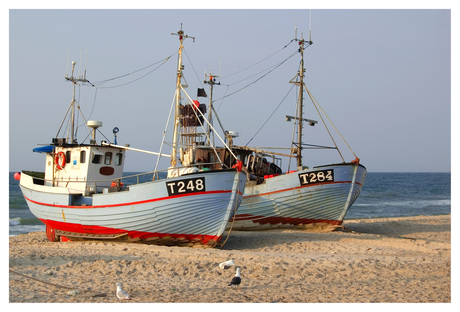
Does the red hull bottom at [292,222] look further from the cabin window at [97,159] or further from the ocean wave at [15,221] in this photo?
the ocean wave at [15,221]

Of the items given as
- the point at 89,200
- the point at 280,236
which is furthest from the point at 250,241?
the point at 89,200

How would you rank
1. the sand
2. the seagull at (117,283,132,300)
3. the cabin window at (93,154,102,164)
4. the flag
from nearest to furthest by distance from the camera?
the seagull at (117,283,132,300), the sand, the cabin window at (93,154,102,164), the flag

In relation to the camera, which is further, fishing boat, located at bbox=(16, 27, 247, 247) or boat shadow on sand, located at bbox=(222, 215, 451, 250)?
boat shadow on sand, located at bbox=(222, 215, 451, 250)

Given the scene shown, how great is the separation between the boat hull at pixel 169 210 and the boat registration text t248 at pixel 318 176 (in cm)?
434

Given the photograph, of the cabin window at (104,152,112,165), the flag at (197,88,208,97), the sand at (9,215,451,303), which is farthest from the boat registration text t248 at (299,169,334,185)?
the flag at (197,88,208,97)

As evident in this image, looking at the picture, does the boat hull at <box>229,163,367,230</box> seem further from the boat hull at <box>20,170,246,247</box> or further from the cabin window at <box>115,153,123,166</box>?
the cabin window at <box>115,153,123,166</box>

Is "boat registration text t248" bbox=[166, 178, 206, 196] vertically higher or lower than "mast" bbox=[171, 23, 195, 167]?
lower

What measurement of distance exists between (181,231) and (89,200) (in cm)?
349

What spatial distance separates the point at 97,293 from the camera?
7316 millimetres

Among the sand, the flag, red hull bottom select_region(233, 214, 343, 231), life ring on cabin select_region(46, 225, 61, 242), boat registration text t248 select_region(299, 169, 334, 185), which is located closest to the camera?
the sand

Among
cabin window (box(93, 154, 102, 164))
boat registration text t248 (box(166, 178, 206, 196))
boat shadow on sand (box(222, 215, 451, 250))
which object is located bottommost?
boat shadow on sand (box(222, 215, 451, 250))

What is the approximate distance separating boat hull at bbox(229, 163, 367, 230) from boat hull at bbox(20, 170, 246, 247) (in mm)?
4351

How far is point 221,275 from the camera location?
8773 mm

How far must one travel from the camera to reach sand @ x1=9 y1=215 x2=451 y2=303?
23.9ft
